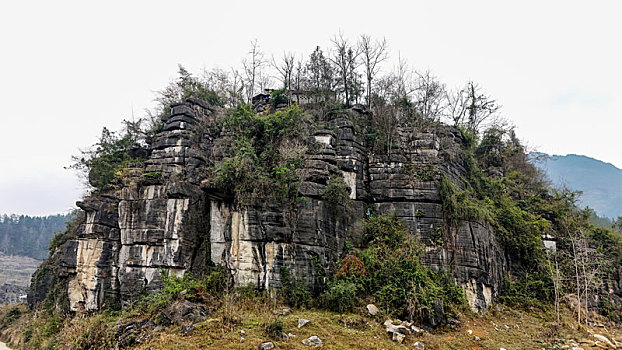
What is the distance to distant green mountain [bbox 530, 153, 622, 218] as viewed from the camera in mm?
132650

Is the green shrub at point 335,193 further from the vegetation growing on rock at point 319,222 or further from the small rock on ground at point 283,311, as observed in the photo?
the small rock on ground at point 283,311

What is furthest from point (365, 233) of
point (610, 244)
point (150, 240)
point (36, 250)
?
point (36, 250)

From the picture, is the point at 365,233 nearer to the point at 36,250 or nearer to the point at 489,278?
the point at 489,278

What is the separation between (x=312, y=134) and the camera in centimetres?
1806

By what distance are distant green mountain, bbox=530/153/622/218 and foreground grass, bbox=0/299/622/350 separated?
134521 millimetres

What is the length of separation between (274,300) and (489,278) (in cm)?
982

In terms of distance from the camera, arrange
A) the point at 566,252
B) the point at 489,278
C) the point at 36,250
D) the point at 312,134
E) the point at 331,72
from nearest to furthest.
Result: the point at 489,278 < the point at 312,134 < the point at 566,252 < the point at 331,72 < the point at 36,250

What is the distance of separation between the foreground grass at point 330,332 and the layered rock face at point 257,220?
4.79 ft

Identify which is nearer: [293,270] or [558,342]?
[558,342]

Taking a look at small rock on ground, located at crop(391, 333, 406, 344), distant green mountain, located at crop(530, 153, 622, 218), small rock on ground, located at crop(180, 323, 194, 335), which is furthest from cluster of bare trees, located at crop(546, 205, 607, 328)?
distant green mountain, located at crop(530, 153, 622, 218)

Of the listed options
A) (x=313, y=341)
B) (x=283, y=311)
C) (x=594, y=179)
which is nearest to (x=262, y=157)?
(x=283, y=311)

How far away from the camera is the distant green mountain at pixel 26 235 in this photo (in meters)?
79.6

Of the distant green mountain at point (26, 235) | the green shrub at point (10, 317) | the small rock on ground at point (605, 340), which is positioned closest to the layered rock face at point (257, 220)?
the small rock on ground at point (605, 340)

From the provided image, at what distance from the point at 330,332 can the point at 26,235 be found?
99980 mm
